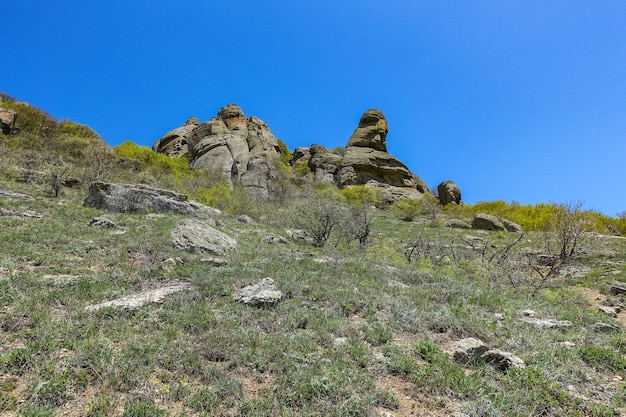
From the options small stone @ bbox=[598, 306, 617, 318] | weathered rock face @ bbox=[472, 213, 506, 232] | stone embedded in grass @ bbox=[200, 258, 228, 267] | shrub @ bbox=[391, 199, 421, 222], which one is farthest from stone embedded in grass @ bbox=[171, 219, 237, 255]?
shrub @ bbox=[391, 199, 421, 222]

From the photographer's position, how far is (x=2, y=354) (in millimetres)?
4098

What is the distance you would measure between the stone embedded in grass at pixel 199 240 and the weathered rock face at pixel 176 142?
46154mm

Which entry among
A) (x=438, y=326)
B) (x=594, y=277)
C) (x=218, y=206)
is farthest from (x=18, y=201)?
(x=594, y=277)

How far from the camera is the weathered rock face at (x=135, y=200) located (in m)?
16.6

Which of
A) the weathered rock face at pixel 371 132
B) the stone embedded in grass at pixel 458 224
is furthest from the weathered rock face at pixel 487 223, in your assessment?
the weathered rock face at pixel 371 132

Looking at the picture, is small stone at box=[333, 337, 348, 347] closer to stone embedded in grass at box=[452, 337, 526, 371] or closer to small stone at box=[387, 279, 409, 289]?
stone embedded in grass at box=[452, 337, 526, 371]

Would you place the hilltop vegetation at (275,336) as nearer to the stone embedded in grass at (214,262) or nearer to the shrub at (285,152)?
the stone embedded in grass at (214,262)

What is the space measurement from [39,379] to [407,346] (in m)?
4.84

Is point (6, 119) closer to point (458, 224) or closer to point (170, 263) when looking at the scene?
point (170, 263)

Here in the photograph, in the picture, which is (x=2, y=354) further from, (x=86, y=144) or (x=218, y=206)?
(x=86, y=144)

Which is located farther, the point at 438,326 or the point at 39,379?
the point at 438,326

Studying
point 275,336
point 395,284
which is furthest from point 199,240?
point 275,336

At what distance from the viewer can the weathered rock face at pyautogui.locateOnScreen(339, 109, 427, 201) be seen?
51.2 meters

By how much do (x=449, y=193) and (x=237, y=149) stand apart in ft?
98.4
